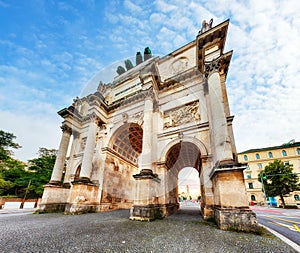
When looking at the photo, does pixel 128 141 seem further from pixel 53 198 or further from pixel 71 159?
pixel 53 198

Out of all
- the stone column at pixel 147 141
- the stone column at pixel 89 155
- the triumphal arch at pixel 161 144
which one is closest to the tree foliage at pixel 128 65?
the triumphal arch at pixel 161 144

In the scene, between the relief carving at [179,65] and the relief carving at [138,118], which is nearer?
the relief carving at [138,118]

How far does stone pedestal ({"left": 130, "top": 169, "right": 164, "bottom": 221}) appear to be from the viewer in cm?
671

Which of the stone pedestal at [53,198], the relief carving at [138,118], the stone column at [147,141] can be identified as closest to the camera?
the stone column at [147,141]

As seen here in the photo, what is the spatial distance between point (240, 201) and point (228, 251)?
244 centimetres

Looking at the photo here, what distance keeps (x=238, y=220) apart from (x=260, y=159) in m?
45.6

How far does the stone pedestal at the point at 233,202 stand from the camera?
458cm

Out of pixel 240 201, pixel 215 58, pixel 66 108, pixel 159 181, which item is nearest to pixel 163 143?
pixel 159 181

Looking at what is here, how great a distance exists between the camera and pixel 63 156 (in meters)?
12.7

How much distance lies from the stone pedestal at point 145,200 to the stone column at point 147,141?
19.1 inches

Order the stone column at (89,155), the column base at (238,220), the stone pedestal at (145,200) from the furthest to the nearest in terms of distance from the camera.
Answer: the stone column at (89,155) < the stone pedestal at (145,200) < the column base at (238,220)

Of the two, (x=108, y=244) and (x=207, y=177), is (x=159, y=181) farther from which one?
(x=108, y=244)

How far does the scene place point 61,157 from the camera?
495 inches

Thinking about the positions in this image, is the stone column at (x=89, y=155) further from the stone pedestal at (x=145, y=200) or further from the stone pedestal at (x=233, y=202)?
the stone pedestal at (x=233, y=202)
